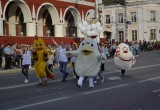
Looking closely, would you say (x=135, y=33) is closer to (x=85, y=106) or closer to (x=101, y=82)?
(x=101, y=82)

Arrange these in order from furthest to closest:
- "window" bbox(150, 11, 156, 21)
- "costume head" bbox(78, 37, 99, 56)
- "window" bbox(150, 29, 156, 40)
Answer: "window" bbox(150, 11, 156, 21), "window" bbox(150, 29, 156, 40), "costume head" bbox(78, 37, 99, 56)

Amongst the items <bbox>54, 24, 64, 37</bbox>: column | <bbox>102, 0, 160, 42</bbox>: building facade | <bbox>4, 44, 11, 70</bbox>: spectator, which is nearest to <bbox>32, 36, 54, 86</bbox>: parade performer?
<bbox>4, 44, 11, 70</bbox>: spectator

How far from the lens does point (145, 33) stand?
220 feet

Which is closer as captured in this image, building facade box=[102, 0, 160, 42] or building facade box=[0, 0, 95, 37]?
building facade box=[0, 0, 95, 37]

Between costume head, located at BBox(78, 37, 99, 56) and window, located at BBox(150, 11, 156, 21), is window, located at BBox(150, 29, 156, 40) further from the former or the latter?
costume head, located at BBox(78, 37, 99, 56)

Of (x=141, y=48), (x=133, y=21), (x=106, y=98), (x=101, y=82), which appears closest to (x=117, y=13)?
(x=133, y=21)

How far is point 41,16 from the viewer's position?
1644 inches

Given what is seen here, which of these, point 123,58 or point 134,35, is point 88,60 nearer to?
point 123,58

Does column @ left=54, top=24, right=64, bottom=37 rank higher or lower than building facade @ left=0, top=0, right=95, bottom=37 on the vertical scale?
lower

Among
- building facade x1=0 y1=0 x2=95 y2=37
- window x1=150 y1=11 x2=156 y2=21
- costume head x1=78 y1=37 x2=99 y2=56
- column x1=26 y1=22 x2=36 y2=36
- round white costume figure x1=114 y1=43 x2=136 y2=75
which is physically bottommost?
round white costume figure x1=114 y1=43 x2=136 y2=75

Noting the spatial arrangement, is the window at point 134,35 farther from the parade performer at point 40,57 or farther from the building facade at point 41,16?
the parade performer at point 40,57

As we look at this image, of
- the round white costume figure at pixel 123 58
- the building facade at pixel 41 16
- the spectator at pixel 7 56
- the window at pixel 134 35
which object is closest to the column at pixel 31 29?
the building facade at pixel 41 16

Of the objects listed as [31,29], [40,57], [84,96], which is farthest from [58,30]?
[84,96]

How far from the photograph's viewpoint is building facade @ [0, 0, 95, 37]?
35344 mm
